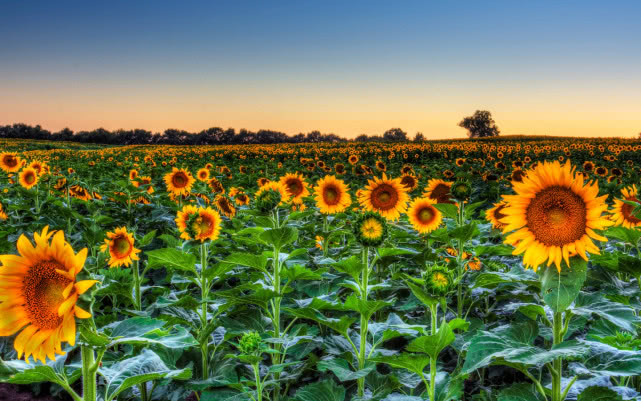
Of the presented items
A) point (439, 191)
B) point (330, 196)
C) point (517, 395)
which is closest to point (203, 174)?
point (330, 196)

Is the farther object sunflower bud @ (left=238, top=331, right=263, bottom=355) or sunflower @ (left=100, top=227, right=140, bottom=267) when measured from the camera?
sunflower @ (left=100, top=227, right=140, bottom=267)

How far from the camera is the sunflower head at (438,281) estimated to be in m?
1.97

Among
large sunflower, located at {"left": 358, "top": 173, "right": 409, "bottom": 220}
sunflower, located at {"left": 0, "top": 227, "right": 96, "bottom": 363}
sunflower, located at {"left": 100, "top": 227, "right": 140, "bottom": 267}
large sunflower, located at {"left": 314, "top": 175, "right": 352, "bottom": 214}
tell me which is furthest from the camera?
large sunflower, located at {"left": 314, "top": 175, "right": 352, "bottom": 214}

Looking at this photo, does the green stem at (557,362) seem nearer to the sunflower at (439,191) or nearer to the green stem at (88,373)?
the green stem at (88,373)

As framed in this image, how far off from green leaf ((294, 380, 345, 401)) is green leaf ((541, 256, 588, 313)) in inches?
38.3

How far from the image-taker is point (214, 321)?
243 centimetres

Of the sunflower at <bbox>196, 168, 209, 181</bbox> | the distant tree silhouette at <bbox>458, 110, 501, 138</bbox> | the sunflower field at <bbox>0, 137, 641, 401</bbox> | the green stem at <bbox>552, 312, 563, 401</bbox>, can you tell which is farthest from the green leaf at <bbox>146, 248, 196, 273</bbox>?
the distant tree silhouette at <bbox>458, 110, 501, 138</bbox>

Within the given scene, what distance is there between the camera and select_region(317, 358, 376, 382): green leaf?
1946 millimetres

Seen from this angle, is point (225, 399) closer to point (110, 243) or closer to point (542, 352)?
point (542, 352)

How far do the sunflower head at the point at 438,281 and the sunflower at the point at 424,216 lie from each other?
2452 mm

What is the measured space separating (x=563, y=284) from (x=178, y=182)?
6.00 m

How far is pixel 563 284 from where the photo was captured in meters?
1.53

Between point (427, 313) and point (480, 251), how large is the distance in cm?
58

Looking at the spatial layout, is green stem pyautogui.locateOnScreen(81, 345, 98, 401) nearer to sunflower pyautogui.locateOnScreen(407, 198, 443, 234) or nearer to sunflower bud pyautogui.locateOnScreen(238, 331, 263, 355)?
sunflower bud pyautogui.locateOnScreen(238, 331, 263, 355)
